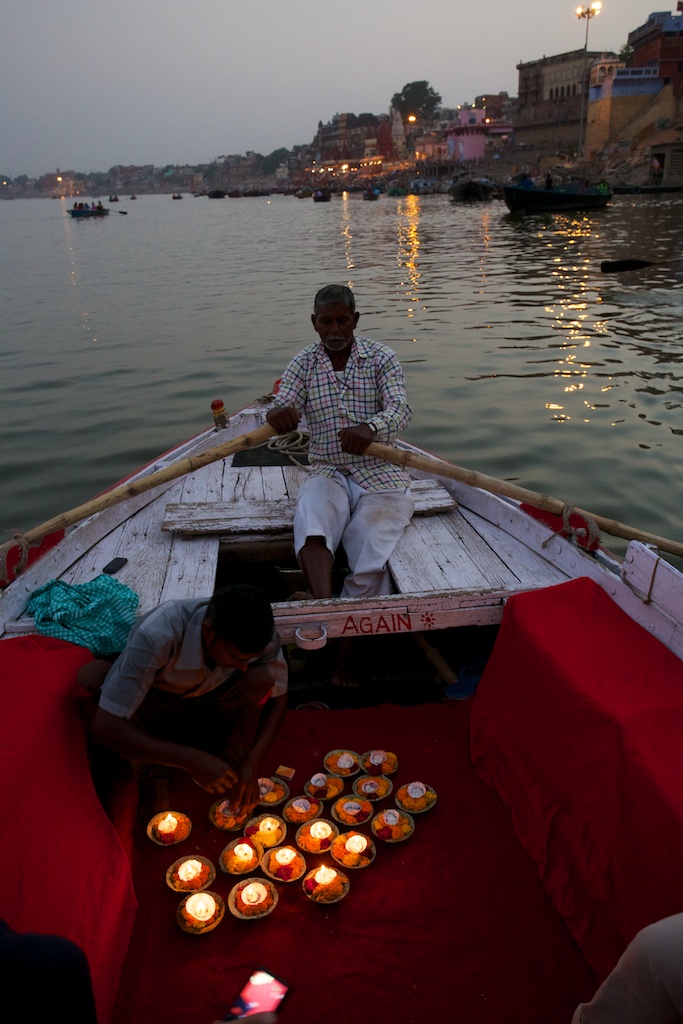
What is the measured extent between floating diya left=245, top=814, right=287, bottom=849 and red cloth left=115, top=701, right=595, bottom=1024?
0.09 metres

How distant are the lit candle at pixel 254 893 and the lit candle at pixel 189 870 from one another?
0.69 ft

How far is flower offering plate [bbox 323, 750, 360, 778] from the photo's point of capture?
321 centimetres

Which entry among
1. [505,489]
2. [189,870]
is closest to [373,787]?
[189,870]

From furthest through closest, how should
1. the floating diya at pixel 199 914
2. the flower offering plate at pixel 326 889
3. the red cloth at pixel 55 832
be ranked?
the flower offering plate at pixel 326 889, the floating diya at pixel 199 914, the red cloth at pixel 55 832

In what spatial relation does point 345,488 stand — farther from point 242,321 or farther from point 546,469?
point 242,321

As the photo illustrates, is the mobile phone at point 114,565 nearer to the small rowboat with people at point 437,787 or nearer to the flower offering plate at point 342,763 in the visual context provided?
the small rowboat with people at point 437,787

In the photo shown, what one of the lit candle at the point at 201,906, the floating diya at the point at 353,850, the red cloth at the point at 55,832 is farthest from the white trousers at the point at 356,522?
the lit candle at the point at 201,906

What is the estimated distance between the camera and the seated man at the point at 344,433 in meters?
3.88

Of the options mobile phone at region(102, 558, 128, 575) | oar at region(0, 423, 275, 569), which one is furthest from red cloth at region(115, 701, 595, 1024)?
oar at region(0, 423, 275, 569)

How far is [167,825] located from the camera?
2.87 meters

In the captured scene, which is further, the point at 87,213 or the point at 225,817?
the point at 87,213

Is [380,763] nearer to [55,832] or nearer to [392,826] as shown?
[392,826]

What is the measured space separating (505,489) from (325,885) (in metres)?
2.31

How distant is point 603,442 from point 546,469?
1.11 metres
